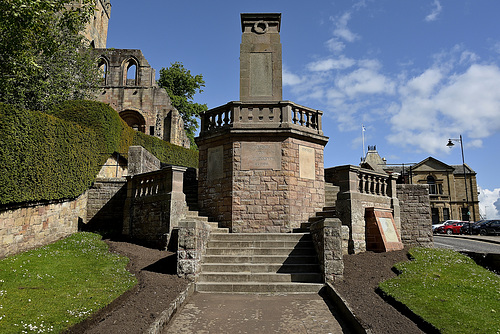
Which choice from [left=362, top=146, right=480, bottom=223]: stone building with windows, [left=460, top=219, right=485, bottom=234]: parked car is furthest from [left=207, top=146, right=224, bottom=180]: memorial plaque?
[left=362, top=146, right=480, bottom=223]: stone building with windows

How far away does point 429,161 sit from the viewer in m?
51.0

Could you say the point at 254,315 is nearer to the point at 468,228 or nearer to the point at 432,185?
→ the point at 468,228

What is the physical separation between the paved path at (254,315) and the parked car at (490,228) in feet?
86.8

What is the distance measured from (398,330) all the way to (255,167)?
314 inches

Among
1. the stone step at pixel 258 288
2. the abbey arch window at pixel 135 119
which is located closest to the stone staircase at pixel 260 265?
the stone step at pixel 258 288

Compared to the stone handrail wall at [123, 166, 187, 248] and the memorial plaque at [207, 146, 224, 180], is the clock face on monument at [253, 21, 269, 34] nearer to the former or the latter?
the memorial plaque at [207, 146, 224, 180]

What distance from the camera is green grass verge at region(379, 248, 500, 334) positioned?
18.6 ft

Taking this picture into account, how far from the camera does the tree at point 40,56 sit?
40.6 feet

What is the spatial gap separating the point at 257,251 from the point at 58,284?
4.75m

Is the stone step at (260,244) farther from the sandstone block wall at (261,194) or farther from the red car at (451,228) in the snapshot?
the red car at (451,228)

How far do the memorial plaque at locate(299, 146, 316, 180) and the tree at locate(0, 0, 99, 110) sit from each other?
930cm

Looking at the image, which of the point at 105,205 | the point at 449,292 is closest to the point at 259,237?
the point at 449,292

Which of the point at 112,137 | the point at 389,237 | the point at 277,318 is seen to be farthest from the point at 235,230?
the point at 112,137

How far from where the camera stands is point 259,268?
9.16 meters
